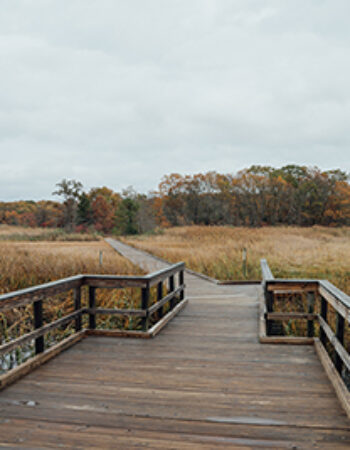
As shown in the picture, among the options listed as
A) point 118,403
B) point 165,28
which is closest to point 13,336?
point 118,403

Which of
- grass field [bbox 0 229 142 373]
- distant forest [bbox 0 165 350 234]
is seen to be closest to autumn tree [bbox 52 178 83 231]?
distant forest [bbox 0 165 350 234]

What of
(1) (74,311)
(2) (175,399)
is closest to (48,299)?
(1) (74,311)

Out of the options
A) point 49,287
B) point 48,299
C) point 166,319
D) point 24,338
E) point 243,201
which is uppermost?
point 243,201

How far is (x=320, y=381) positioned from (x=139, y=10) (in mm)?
12295

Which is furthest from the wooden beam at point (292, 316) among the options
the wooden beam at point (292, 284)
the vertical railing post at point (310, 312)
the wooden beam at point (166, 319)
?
the wooden beam at point (166, 319)

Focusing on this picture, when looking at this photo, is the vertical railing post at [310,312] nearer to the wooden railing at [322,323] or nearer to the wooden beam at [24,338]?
the wooden railing at [322,323]

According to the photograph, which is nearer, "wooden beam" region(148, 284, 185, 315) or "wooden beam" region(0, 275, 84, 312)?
"wooden beam" region(0, 275, 84, 312)

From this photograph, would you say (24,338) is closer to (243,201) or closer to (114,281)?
(114,281)

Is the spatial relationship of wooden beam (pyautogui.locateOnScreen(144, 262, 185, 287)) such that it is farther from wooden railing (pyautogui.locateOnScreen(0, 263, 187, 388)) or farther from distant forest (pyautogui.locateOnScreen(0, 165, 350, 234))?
distant forest (pyautogui.locateOnScreen(0, 165, 350, 234))

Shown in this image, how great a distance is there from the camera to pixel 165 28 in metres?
13.9

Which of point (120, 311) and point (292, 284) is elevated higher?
point (292, 284)

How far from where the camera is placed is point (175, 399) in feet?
11.2

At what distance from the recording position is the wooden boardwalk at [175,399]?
8.98 feet

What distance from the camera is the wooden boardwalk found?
2.74m
